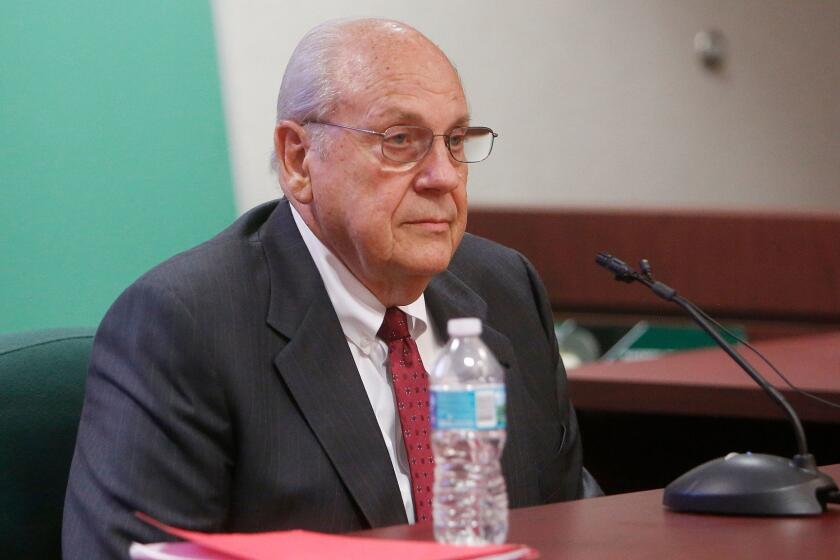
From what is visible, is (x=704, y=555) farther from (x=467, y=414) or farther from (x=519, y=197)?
(x=519, y=197)

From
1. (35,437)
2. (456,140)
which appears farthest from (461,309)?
(35,437)

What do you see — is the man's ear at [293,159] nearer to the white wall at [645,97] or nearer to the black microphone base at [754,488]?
the black microphone base at [754,488]

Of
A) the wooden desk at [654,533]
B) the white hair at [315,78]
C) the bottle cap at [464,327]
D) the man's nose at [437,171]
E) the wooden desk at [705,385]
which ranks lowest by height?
the wooden desk at [705,385]

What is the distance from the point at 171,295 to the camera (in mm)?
1743

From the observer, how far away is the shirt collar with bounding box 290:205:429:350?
1.86 m

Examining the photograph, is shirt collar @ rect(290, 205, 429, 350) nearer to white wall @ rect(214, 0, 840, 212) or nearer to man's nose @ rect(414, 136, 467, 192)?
man's nose @ rect(414, 136, 467, 192)

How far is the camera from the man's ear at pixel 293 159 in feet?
6.25

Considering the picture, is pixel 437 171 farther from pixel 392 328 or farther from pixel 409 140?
pixel 392 328

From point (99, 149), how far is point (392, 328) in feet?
5.12

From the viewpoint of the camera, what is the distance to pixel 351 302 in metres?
1.87

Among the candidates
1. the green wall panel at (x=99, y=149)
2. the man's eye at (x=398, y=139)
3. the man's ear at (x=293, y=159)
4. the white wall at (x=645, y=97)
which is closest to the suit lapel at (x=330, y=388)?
the man's ear at (x=293, y=159)

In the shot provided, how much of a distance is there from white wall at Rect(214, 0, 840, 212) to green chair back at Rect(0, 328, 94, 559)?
2757 mm

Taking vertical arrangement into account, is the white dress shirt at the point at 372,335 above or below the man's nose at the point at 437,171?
below

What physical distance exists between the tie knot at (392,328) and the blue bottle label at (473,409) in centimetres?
61
